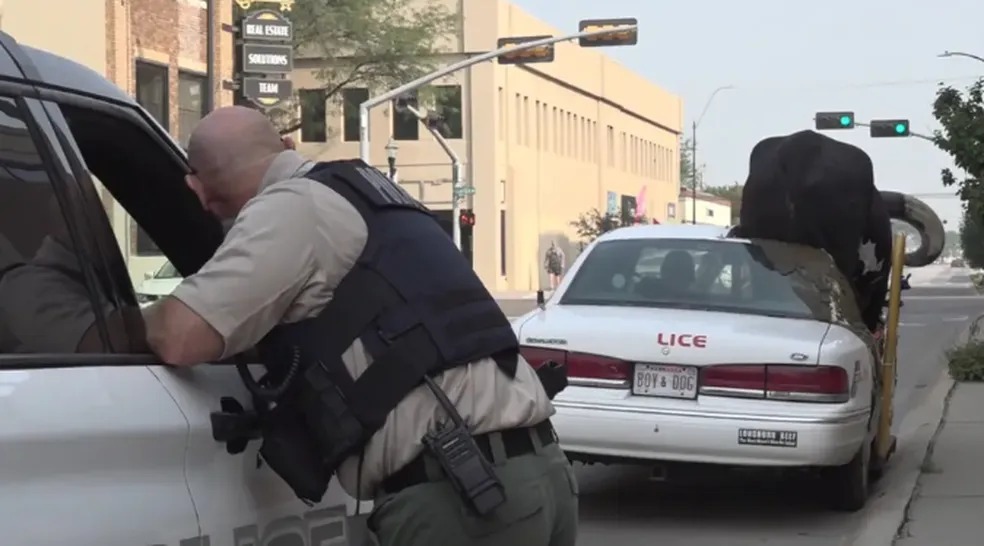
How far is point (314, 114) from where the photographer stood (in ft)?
163

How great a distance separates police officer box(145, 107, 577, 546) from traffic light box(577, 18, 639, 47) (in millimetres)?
24663

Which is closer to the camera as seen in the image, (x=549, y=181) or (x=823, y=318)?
(x=823, y=318)

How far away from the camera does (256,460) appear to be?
2.99 m

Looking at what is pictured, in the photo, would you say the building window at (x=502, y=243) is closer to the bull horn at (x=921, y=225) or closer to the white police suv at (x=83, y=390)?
the bull horn at (x=921, y=225)

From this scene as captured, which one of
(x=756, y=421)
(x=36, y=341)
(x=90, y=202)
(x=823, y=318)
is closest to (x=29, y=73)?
(x=90, y=202)

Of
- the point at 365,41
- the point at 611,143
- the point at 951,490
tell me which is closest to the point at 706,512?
the point at 951,490

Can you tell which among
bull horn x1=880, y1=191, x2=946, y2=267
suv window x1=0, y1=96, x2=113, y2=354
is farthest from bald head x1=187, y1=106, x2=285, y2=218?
bull horn x1=880, y1=191, x2=946, y2=267

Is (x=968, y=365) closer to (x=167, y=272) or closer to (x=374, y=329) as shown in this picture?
(x=167, y=272)

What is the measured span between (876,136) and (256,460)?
1736 inches

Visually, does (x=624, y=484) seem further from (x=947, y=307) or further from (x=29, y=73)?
(x=947, y=307)

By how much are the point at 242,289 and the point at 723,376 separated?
5018mm

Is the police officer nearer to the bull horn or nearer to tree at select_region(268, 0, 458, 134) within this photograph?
the bull horn

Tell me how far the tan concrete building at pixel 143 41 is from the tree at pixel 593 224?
82.0 ft

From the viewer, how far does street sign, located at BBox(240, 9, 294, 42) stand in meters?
22.9
